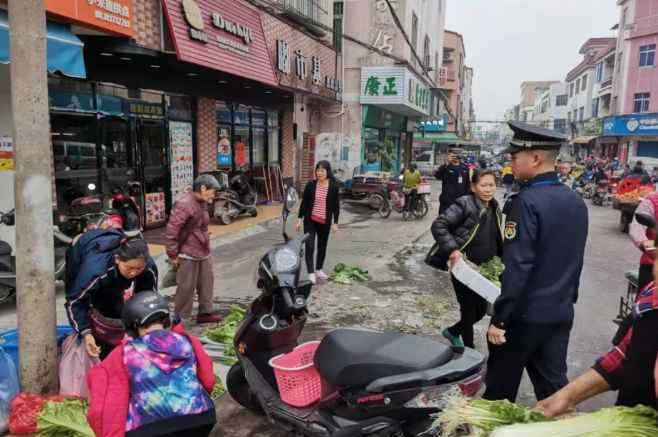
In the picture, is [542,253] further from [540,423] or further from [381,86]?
[381,86]

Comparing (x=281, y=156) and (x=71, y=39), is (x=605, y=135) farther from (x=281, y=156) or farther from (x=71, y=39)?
(x=71, y=39)

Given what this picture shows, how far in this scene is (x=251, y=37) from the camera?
1098 centimetres

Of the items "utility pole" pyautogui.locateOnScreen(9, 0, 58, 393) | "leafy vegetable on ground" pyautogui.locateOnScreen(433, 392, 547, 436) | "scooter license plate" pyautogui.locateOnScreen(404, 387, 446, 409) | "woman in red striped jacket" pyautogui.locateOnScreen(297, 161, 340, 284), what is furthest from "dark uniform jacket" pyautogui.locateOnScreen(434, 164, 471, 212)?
"leafy vegetable on ground" pyautogui.locateOnScreen(433, 392, 547, 436)

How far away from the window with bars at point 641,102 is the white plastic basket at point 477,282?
41291mm

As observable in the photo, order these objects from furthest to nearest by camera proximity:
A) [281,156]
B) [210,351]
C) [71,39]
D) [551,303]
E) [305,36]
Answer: [281,156], [305,36], [71,39], [210,351], [551,303]

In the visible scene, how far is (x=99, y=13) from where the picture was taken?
689 centimetres

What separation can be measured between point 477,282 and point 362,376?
1.73 metres

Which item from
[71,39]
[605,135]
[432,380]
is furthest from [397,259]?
[605,135]

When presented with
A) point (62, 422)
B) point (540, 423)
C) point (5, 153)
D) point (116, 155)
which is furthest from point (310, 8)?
point (540, 423)

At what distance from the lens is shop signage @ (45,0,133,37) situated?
6.29 metres

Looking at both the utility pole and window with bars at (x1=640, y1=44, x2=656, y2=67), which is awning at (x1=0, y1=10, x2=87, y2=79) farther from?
window with bars at (x1=640, y1=44, x2=656, y2=67)

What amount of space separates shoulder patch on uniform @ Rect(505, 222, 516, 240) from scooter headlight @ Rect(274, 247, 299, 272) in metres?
1.34

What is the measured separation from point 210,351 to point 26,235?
2051mm

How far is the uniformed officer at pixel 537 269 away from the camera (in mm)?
2861
